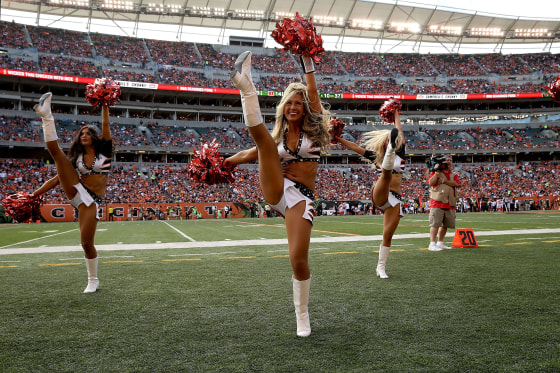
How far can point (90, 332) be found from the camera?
3.11m

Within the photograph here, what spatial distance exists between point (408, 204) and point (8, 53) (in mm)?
42296

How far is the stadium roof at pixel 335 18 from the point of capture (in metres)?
45.0

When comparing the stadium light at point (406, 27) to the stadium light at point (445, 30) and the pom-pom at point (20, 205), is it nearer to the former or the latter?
the stadium light at point (445, 30)

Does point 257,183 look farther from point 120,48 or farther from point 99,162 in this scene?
A: point 99,162

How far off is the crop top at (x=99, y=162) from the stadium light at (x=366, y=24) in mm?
50001

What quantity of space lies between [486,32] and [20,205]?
196 feet

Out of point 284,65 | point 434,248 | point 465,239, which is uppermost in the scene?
point 284,65

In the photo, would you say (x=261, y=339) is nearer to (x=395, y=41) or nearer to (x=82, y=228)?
(x=82, y=228)

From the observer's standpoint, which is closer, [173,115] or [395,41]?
[173,115]

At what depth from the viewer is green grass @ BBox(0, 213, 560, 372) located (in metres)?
2.47

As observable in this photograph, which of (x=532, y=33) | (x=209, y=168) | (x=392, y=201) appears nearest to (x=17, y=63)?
(x=392, y=201)

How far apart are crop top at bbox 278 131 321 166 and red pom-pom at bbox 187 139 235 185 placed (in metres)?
0.46

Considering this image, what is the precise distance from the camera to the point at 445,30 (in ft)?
170

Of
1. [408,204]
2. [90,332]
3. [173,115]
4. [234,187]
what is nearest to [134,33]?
[173,115]
